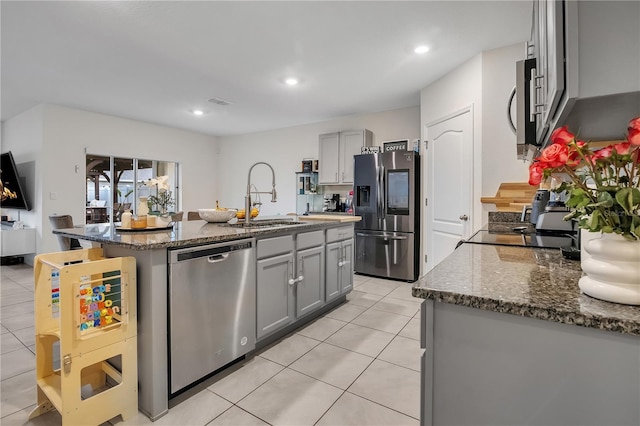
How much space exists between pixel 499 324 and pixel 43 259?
2.05 m

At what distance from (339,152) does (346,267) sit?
8.42 ft

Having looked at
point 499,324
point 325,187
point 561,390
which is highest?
point 325,187

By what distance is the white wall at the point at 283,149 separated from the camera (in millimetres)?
5004

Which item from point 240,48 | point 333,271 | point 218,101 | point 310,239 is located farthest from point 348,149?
point 310,239

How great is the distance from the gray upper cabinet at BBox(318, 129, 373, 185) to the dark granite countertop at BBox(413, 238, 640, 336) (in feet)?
13.3

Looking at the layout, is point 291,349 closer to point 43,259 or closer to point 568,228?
point 43,259

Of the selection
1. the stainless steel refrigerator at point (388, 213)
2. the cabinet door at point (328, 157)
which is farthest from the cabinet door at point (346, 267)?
the cabinet door at point (328, 157)

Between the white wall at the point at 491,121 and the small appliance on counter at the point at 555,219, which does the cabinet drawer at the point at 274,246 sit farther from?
the white wall at the point at 491,121

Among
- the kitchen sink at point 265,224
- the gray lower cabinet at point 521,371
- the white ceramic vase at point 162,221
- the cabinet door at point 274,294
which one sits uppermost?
the white ceramic vase at point 162,221

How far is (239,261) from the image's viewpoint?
2.01 meters

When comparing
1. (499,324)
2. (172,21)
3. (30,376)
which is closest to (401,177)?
(172,21)

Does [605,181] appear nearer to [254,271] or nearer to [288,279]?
[254,271]

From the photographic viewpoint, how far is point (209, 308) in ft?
6.02

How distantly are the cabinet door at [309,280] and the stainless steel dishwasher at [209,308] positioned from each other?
536 mm
